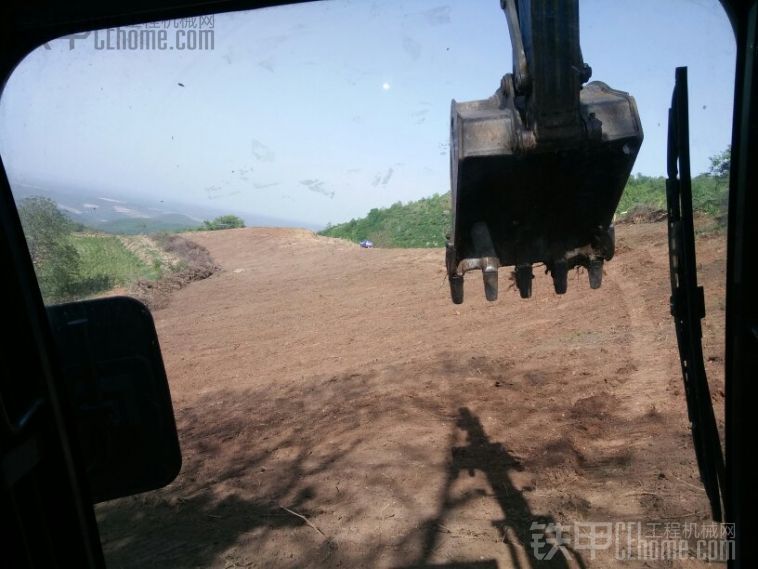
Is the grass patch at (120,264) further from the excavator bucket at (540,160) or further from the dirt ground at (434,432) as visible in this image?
the excavator bucket at (540,160)

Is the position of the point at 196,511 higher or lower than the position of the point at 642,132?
lower

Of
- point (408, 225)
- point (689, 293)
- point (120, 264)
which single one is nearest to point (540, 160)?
point (689, 293)

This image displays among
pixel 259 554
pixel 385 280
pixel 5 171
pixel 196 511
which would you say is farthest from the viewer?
pixel 385 280

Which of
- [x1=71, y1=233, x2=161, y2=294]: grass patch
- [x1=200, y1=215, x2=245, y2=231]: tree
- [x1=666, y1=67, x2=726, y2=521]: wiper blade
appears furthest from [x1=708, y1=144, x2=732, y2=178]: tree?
[x1=200, y1=215, x2=245, y2=231]: tree

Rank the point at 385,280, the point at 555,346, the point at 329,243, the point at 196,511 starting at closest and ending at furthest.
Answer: the point at 196,511, the point at 555,346, the point at 385,280, the point at 329,243

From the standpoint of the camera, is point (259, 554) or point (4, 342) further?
point (259, 554)

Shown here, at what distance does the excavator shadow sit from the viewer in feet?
13.9

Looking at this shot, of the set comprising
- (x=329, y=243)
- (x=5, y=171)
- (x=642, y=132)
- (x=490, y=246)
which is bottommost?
(x=329, y=243)

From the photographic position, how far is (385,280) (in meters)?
15.4

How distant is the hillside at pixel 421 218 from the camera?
1445cm

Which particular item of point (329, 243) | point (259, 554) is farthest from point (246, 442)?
point (329, 243)

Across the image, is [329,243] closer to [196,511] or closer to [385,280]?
[385,280]

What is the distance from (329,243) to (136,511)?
1826 cm

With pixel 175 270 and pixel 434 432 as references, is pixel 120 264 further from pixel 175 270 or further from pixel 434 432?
pixel 434 432
